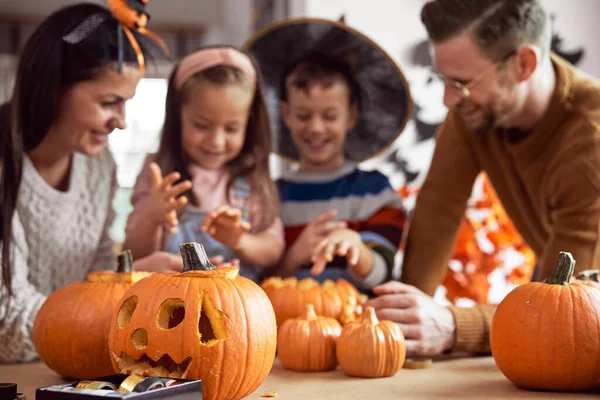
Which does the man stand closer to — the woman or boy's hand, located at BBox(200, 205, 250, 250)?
boy's hand, located at BBox(200, 205, 250, 250)

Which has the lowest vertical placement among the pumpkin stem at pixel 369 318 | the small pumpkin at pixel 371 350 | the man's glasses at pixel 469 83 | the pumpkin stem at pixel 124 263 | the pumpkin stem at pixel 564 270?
the small pumpkin at pixel 371 350

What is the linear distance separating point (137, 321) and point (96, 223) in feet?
2.63

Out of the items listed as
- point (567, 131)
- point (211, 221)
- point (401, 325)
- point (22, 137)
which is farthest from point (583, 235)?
point (22, 137)

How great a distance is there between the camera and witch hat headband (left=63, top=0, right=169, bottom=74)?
1.53 meters

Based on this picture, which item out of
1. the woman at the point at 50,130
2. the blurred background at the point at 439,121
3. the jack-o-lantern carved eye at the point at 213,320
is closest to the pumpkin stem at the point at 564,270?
the jack-o-lantern carved eye at the point at 213,320

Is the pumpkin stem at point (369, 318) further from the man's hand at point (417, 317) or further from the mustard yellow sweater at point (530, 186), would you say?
the mustard yellow sweater at point (530, 186)

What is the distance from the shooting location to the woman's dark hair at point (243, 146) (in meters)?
1.86

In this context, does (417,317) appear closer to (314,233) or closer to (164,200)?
(314,233)

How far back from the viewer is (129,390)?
34.7 inches

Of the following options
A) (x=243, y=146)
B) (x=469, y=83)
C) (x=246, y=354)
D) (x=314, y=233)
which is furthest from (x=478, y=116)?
(x=246, y=354)

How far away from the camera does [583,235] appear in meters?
1.58

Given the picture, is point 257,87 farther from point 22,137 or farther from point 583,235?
point 583,235

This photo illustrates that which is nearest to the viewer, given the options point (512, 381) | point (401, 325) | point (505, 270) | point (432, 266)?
point (512, 381)

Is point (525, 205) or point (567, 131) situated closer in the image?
point (567, 131)
